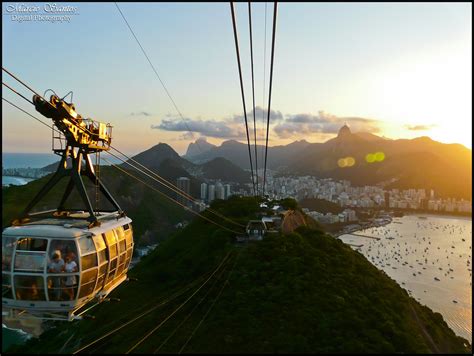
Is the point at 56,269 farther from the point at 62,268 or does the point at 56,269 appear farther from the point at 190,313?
the point at 190,313

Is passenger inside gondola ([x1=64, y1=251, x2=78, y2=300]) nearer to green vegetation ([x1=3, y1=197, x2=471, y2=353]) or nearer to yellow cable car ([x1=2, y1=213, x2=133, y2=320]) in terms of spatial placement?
yellow cable car ([x1=2, y1=213, x2=133, y2=320])

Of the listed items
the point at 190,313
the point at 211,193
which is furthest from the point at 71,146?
the point at 211,193

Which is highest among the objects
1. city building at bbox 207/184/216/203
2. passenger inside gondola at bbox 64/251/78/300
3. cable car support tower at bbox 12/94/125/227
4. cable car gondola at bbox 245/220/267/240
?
cable car support tower at bbox 12/94/125/227

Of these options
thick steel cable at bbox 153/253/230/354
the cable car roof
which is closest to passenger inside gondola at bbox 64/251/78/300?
the cable car roof

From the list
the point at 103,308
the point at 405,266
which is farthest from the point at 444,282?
the point at 103,308

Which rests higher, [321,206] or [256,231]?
[256,231]
